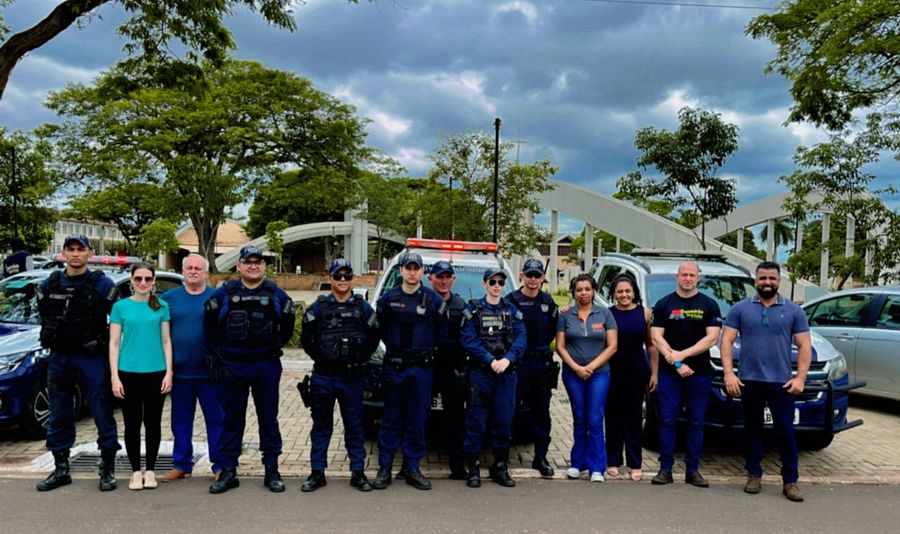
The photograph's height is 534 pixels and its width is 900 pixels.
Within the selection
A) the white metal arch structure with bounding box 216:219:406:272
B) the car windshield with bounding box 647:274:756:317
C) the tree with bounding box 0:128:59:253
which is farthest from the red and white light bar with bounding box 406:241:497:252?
the white metal arch structure with bounding box 216:219:406:272

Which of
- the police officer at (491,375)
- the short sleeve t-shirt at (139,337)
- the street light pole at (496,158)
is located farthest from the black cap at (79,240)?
the street light pole at (496,158)

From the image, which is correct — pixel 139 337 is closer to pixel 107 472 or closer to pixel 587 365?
pixel 107 472

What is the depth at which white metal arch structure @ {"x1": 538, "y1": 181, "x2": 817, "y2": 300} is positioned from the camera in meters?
24.5

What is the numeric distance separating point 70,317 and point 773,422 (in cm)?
560

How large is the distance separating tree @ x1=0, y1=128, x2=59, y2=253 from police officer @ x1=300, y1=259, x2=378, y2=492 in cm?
2392

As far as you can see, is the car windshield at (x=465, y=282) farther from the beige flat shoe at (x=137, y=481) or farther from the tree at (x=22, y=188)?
the tree at (x=22, y=188)

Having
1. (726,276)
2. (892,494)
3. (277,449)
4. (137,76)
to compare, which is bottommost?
(892,494)

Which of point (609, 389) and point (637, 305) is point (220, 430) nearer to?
point (609, 389)

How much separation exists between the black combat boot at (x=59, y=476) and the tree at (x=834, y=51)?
1212 cm

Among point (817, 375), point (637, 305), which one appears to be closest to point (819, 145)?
point (817, 375)

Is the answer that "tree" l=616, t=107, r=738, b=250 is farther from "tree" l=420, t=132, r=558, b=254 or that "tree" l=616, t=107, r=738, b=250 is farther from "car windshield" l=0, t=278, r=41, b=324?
"car windshield" l=0, t=278, r=41, b=324

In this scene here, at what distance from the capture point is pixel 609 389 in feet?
16.9

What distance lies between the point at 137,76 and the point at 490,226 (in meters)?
10.9

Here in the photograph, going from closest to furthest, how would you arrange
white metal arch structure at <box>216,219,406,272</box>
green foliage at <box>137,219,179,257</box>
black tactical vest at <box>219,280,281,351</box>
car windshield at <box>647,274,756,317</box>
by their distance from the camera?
black tactical vest at <box>219,280,281,351</box>, car windshield at <box>647,274,756,317</box>, green foliage at <box>137,219,179,257</box>, white metal arch structure at <box>216,219,406,272</box>
